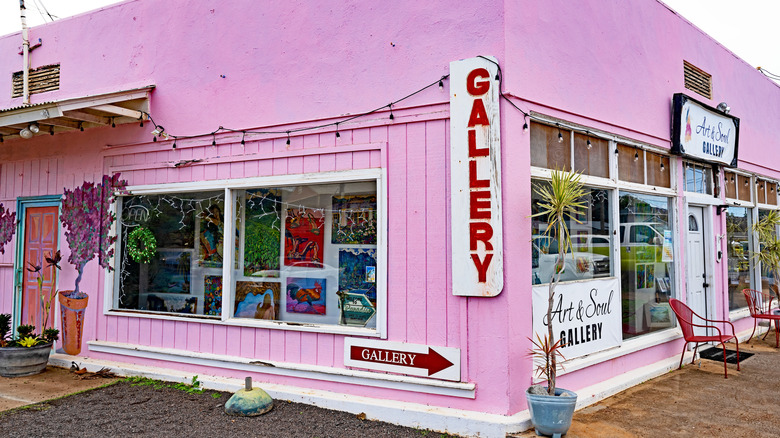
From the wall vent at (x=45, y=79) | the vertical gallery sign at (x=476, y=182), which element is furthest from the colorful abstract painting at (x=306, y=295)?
the wall vent at (x=45, y=79)

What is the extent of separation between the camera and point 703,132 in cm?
796

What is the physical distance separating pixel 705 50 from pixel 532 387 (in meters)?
6.55

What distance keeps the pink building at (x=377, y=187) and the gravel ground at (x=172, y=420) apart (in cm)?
24

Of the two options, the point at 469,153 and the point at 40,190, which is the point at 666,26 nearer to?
the point at 469,153

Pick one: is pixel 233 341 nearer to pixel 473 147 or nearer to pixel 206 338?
pixel 206 338

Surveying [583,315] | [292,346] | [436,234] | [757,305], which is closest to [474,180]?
[436,234]

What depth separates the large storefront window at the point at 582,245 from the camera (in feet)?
17.5

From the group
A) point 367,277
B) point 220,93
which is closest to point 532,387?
point 367,277

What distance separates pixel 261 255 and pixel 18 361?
3.32m

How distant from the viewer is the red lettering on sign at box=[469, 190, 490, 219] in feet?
15.8

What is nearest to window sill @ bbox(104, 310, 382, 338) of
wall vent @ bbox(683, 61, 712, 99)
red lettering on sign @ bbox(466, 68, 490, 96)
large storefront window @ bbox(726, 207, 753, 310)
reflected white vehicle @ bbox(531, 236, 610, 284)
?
reflected white vehicle @ bbox(531, 236, 610, 284)

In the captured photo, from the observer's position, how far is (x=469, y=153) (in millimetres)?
4895

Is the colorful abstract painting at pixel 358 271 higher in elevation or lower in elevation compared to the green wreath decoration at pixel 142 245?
lower

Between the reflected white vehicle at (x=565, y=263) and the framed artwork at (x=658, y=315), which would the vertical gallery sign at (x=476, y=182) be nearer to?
the reflected white vehicle at (x=565, y=263)
